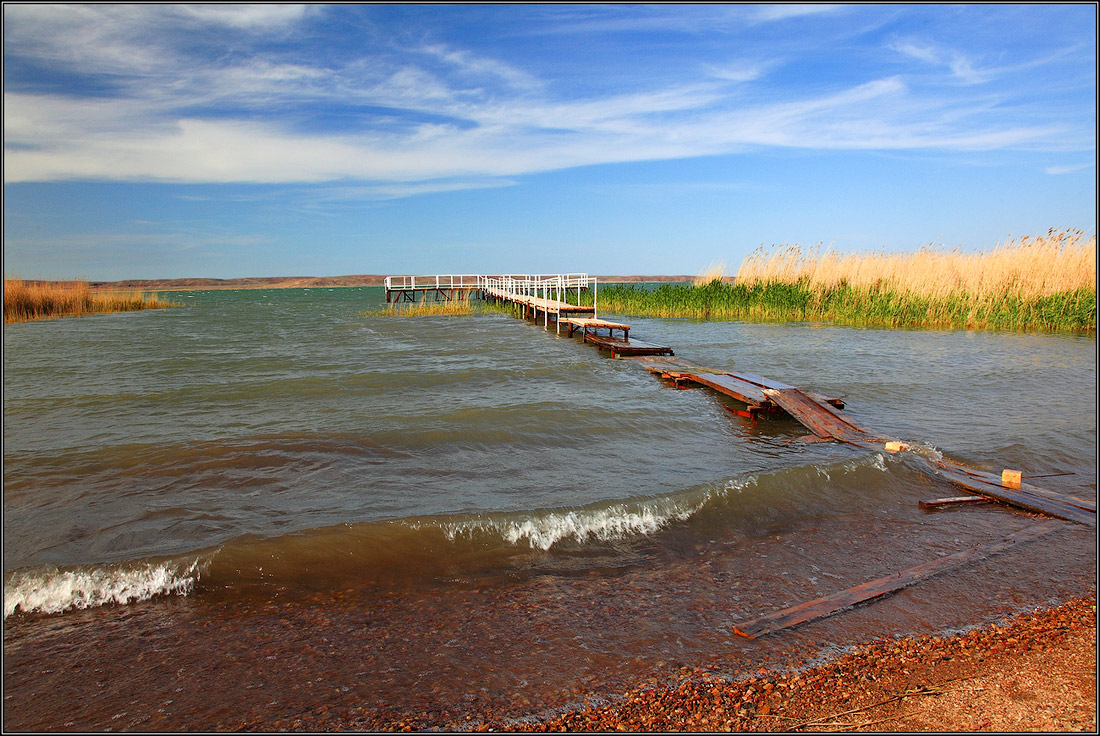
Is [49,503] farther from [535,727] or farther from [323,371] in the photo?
[323,371]

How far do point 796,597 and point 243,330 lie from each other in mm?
26393

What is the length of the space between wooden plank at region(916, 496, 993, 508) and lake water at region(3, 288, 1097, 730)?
0.15 metres

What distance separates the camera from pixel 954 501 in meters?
5.52

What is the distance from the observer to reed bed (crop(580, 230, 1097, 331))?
17.7m

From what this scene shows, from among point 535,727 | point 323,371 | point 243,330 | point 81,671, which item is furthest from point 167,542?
point 243,330

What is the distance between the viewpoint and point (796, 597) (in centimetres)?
395

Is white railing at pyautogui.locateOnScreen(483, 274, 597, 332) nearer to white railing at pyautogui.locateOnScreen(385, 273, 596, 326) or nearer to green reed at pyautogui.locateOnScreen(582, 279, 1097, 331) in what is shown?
white railing at pyautogui.locateOnScreen(385, 273, 596, 326)

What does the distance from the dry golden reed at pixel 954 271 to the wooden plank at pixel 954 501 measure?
1578 cm

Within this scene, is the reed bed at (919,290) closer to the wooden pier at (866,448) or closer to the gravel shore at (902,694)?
the wooden pier at (866,448)

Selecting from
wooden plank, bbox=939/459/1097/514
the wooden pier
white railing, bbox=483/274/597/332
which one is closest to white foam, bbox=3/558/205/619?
the wooden pier

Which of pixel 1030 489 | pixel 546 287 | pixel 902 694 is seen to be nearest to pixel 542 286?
pixel 546 287

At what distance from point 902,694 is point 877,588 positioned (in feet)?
4.11

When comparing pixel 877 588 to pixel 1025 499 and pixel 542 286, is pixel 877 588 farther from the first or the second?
pixel 542 286

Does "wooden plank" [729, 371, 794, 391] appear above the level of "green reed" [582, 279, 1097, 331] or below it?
below
